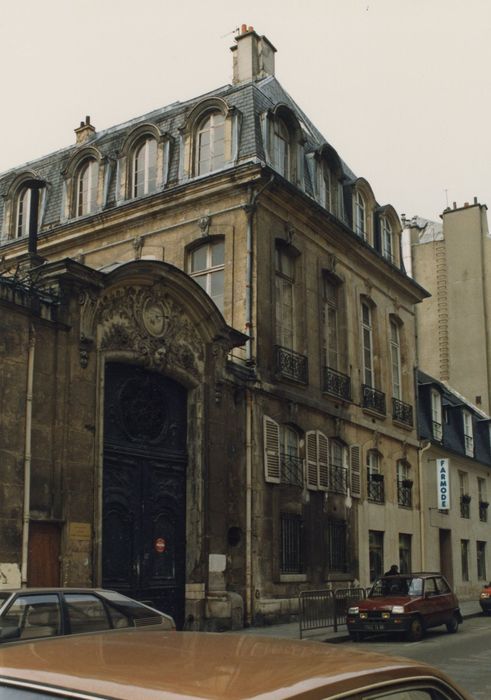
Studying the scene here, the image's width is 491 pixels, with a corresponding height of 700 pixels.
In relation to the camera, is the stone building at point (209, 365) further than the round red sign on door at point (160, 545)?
No

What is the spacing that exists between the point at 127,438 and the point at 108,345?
6.61 feet

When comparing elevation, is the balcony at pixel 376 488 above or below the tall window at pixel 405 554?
above

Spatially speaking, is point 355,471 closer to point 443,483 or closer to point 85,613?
point 443,483

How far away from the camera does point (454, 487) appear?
33.6 metres

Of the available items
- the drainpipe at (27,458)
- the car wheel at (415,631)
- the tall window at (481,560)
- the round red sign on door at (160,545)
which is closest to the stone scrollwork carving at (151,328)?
the drainpipe at (27,458)

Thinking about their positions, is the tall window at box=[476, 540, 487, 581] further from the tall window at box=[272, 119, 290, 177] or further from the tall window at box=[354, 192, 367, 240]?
the tall window at box=[272, 119, 290, 177]

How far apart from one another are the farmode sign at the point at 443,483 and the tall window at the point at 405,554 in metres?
2.13

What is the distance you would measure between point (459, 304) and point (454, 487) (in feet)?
37.4

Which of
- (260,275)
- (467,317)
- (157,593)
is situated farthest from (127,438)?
(467,317)

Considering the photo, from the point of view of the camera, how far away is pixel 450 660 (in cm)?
1505

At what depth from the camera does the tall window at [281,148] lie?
24.2m

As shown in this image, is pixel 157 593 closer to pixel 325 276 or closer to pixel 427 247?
pixel 325 276

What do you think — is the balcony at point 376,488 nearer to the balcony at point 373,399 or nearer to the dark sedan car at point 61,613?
the balcony at point 373,399

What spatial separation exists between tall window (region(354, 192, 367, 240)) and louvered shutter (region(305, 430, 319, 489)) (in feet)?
24.6
